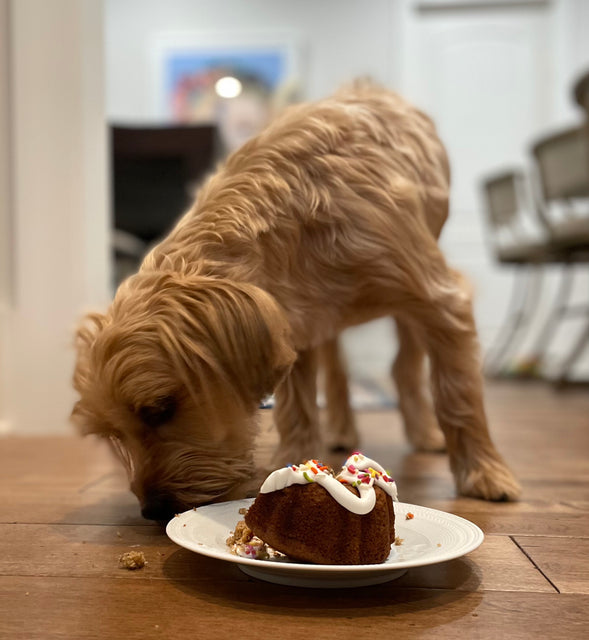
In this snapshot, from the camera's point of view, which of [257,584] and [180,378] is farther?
[180,378]

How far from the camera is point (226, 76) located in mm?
7949

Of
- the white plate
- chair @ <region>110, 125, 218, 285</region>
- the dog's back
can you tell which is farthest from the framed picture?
the white plate

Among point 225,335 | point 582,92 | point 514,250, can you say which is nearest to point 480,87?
point 514,250

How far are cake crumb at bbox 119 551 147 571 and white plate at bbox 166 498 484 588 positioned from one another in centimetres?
8

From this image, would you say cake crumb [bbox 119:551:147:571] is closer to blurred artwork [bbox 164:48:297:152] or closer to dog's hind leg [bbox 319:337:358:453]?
dog's hind leg [bbox 319:337:358:453]

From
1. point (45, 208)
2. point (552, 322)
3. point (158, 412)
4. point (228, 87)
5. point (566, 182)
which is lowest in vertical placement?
point (552, 322)

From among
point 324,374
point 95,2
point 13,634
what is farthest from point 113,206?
point 13,634

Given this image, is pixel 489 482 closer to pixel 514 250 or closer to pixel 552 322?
pixel 514 250

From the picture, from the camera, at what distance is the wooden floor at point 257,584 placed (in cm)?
103

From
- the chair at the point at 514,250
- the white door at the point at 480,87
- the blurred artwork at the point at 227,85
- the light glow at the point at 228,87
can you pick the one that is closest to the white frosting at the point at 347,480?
the chair at the point at 514,250

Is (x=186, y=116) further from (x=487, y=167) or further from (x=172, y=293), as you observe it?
(x=172, y=293)

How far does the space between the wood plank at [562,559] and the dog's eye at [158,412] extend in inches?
28.4

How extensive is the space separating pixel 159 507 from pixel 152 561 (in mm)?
152

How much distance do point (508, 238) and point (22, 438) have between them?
5732 millimetres
